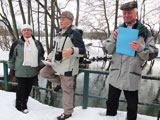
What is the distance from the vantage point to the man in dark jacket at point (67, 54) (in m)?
2.13

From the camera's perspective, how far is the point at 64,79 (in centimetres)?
228

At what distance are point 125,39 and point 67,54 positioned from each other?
2.66 ft

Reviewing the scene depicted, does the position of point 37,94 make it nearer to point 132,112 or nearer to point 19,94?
point 19,94

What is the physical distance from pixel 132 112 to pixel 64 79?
1.13 meters

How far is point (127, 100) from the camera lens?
2.03m

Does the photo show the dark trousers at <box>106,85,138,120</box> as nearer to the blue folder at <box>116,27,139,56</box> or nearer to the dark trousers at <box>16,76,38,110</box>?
the blue folder at <box>116,27,139,56</box>

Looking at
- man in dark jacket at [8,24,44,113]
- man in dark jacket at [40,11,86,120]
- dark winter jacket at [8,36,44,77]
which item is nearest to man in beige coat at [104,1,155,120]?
man in dark jacket at [40,11,86,120]

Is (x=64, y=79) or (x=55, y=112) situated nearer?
(x=64, y=79)

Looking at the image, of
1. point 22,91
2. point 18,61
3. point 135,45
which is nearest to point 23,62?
point 18,61

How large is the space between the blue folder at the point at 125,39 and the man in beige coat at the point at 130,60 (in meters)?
0.06

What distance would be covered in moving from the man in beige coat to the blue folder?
6 cm

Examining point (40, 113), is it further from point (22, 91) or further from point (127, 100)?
point (127, 100)

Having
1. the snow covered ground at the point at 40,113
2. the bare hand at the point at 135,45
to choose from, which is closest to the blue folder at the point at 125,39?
the bare hand at the point at 135,45

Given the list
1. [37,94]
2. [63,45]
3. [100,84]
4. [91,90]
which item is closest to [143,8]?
[100,84]
